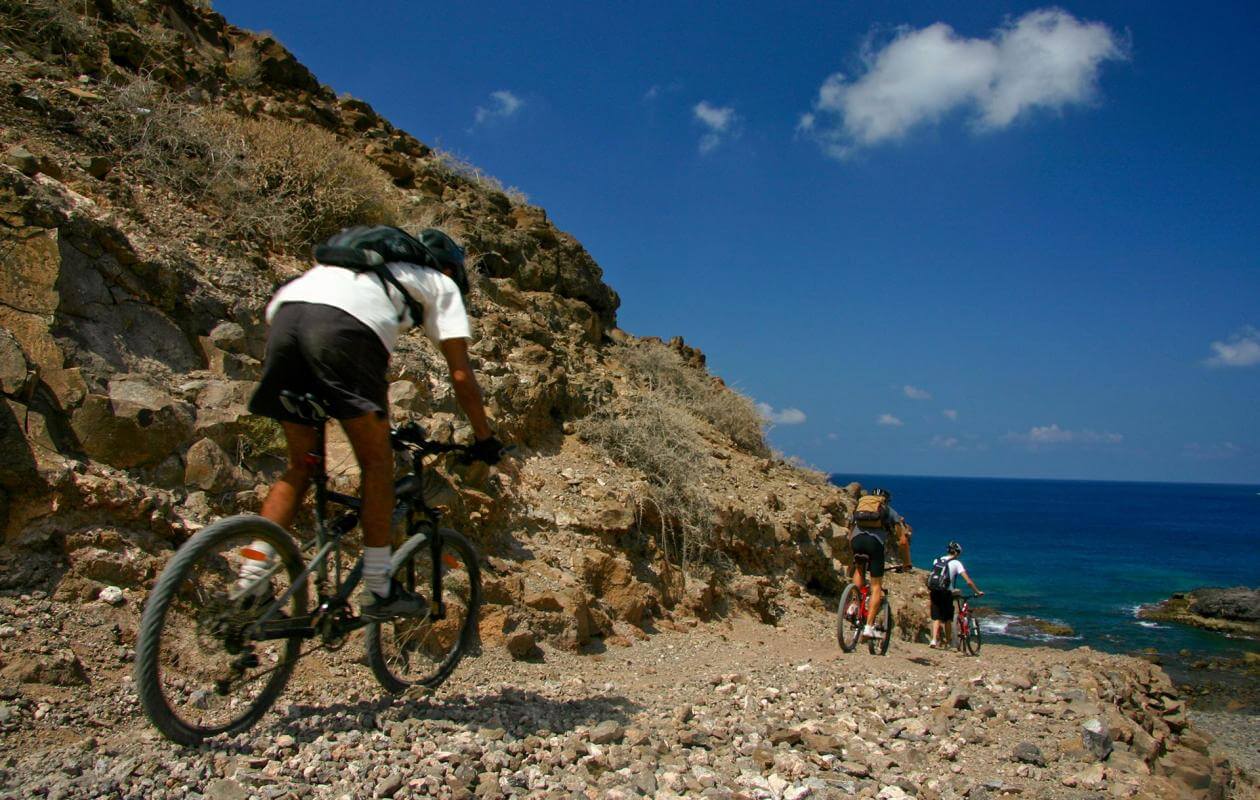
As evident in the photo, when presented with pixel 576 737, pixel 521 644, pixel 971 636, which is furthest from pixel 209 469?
pixel 971 636

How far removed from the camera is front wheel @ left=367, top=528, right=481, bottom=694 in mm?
3834

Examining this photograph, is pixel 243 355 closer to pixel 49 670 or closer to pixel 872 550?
pixel 49 670

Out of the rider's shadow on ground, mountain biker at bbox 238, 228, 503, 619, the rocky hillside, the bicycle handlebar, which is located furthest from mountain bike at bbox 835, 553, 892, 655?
mountain biker at bbox 238, 228, 503, 619

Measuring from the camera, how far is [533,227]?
12766mm

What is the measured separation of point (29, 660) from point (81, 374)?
6.45 feet

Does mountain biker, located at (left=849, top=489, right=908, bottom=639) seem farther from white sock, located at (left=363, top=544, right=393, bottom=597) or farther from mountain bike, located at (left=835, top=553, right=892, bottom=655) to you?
white sock, located at (left=363, top=544, right=393, bottom=597)

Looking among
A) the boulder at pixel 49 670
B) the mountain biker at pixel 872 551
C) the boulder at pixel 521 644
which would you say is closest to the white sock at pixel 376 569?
the boulder at pixel 49 670

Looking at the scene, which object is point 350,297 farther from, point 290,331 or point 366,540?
point 366,540

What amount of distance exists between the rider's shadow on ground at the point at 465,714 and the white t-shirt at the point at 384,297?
66.3 inches

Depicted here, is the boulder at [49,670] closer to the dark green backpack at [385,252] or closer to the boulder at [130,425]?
the boulder at [130,425]

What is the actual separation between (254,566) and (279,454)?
89.5 inches

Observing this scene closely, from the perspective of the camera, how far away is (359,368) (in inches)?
127

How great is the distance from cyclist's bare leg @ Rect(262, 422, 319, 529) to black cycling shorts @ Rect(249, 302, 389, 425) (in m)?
0.15

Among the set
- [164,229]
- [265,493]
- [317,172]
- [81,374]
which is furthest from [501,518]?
[317,172]
